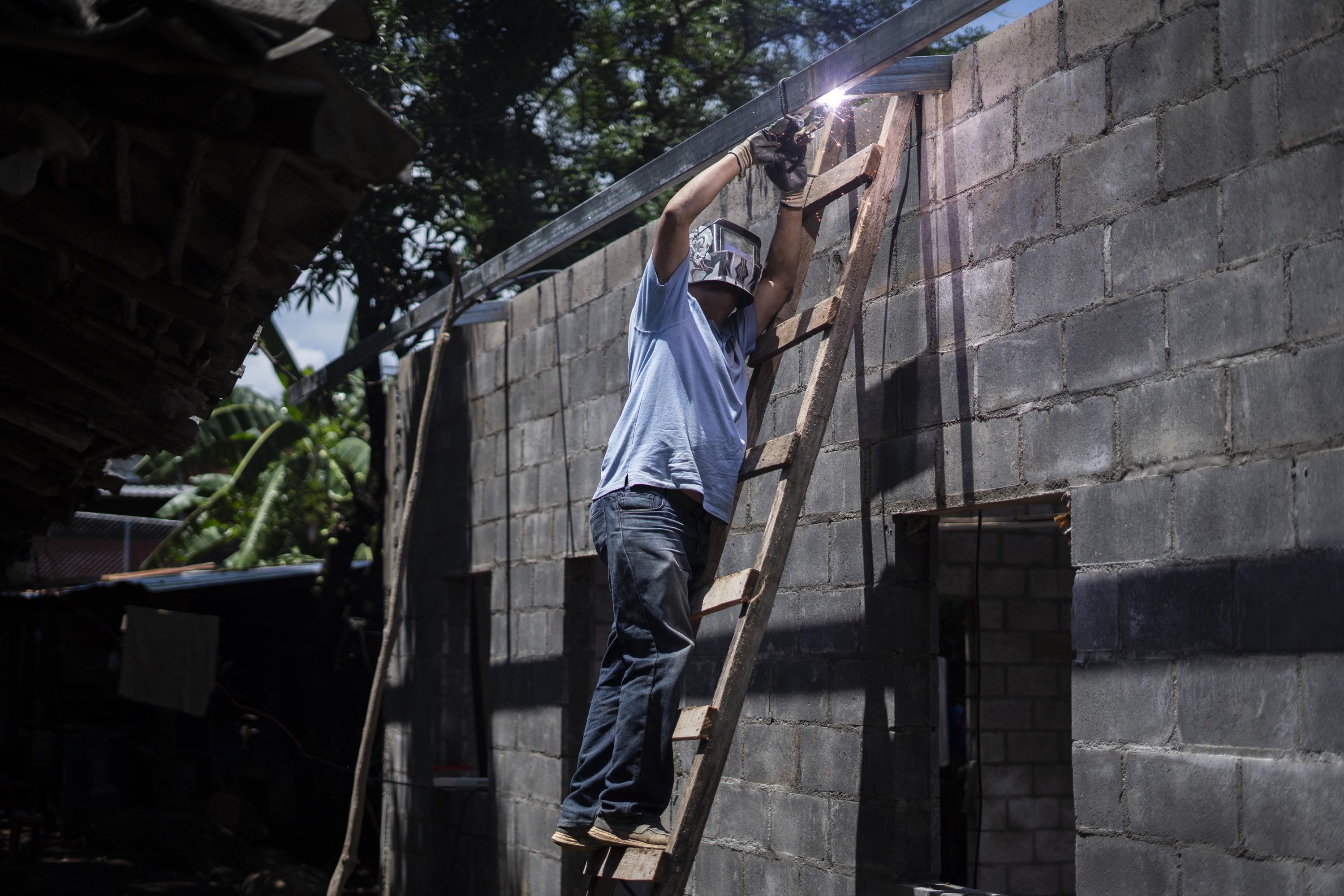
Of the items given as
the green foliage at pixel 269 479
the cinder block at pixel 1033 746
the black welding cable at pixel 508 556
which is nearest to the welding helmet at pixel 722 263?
the black welding cable at pixel 508 556

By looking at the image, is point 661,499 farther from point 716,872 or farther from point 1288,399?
point 716,872

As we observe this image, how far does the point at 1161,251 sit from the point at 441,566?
17.5 feet

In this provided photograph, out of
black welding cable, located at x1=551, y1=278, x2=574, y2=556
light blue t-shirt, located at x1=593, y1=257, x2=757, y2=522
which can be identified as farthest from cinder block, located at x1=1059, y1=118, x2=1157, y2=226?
black welding cable, located at x1=551, y1=278, x2=574, y2=556

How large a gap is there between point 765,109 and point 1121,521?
176 centimetres

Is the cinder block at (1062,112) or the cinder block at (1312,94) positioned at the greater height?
the cinder block at (1062,112)

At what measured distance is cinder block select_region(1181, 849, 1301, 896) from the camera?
9.54 ft

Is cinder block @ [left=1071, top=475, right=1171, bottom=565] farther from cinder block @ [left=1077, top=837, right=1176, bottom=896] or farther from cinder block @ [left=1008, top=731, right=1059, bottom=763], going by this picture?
cinder block @ [left=1008, top=731, right=1059, bottom=763]

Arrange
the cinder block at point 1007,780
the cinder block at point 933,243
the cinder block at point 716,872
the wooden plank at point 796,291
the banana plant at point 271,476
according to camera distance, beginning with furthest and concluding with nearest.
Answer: the banana plant at point 271,476 < the cinder block at point 1007,780 < the cinder block at point 716,872 < the cinder block at point 933,243 < the wooden plank at point 796,291

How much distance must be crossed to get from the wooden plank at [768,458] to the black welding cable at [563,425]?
2589mm

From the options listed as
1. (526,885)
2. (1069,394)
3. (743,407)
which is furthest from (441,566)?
(1069,394)

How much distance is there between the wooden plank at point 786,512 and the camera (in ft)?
10.4

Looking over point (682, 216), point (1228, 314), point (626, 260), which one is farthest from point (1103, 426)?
point (626, 260)

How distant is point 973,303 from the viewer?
4027 mm

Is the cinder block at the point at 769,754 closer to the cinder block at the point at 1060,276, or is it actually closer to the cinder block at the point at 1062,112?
the cinder block at the point at 1060,276
